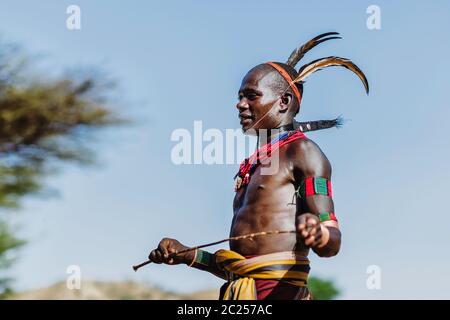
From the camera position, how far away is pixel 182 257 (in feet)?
19.9

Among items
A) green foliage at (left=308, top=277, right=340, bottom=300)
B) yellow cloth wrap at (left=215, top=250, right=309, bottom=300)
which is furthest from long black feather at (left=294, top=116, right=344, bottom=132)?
green foliage at (left=308, top=277, right=340, bottom=300)

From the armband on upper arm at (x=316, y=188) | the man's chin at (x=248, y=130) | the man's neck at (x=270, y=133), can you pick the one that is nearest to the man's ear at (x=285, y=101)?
the man's neck at (x=270, y=133)

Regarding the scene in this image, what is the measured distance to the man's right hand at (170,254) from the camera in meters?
6.02

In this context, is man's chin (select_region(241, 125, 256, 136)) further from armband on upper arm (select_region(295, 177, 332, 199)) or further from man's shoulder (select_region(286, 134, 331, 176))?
armband on upper arm (select_region(295, 177, 332, 199))

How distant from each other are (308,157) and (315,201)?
0.33 metres

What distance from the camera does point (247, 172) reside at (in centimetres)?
607

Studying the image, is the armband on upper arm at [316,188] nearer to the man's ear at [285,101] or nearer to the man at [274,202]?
the man at [274,202]

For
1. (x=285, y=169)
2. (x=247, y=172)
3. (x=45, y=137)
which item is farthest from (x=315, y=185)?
(x=45, y=137)

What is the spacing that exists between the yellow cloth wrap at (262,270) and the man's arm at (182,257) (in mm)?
317

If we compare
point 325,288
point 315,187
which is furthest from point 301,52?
point 325,288

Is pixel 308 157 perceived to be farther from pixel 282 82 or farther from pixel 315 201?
pixel 282 82
